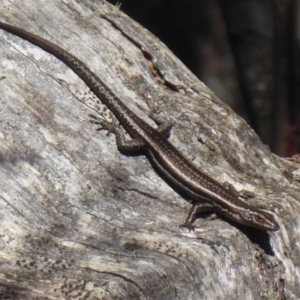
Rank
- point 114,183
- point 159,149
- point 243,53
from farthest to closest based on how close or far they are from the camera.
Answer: point 243,53 → point 159,149 → point 114,183

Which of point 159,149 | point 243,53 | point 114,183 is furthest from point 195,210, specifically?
point 243,53

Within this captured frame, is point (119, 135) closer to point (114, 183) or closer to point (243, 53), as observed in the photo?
point (114, 183)

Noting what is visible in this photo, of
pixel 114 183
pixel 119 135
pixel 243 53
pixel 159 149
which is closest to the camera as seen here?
pixel 114 183

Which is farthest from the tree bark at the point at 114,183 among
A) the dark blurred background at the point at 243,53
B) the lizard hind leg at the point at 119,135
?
the dark blurred background at the point at 243,53

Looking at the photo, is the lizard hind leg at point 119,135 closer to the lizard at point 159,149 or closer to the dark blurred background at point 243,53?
the lizard at point 159,149

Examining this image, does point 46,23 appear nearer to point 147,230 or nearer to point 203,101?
point 203,101

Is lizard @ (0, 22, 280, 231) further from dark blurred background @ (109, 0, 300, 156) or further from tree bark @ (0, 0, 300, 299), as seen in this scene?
dark blurred background @ (109, 0, 300, 156)
